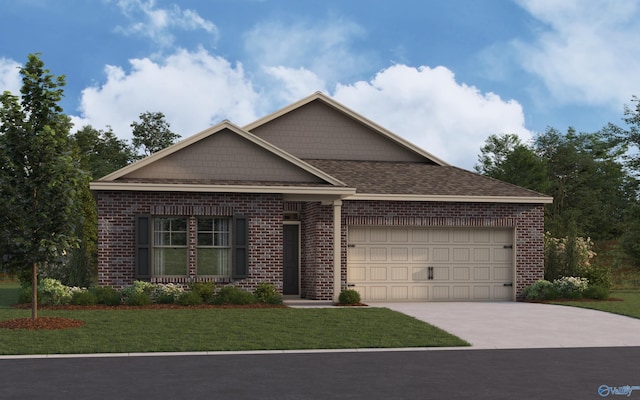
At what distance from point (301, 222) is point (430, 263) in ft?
14.1

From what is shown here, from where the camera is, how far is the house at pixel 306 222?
21375 mm

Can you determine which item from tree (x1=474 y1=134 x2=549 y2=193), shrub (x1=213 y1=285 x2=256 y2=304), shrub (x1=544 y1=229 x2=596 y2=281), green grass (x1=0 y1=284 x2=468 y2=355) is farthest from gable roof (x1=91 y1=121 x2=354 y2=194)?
tree (x1=474 y1=134 x2=549 y2=193)

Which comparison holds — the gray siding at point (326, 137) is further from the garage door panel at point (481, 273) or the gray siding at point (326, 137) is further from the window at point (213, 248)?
the window at point (213, 248)

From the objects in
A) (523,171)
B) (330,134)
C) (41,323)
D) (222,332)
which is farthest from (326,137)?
(523,171)

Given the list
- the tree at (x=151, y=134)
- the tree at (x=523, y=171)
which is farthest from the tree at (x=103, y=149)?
the tree at (x=523, y=171)

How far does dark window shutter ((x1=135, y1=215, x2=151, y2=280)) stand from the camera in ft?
69.3

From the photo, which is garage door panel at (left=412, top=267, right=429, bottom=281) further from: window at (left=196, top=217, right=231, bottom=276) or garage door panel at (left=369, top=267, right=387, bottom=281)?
window at (left=196, top=217, right=231, bottom=276)

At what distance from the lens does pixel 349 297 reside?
71.1 ft

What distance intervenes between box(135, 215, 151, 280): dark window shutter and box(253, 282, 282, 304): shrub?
3.08 meters

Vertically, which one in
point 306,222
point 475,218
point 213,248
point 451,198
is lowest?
point 213,248

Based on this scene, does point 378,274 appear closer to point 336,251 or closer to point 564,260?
point 336,251

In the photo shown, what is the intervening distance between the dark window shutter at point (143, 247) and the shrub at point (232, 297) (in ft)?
7.01

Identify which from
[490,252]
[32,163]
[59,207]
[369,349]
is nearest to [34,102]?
[32,163]

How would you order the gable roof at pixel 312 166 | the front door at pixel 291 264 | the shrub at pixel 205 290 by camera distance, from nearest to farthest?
the shrub at pixel 205 290, the gable roof at pixel 312 166, the front door at pixel 291 264
